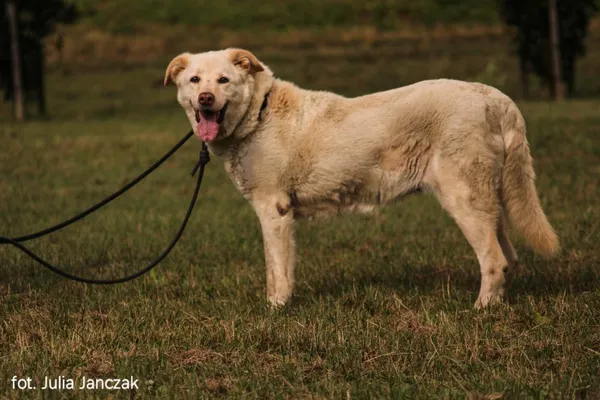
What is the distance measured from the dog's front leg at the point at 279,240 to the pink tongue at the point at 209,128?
69 centimetres

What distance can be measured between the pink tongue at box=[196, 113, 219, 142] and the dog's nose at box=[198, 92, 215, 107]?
0.17 meters

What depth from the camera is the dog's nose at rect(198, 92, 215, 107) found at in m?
6.51

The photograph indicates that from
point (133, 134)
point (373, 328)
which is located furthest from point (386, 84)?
point (373, 328)

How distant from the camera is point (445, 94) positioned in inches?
266

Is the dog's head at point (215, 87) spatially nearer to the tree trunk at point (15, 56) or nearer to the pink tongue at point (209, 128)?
the pink tongue at point (209, 128)

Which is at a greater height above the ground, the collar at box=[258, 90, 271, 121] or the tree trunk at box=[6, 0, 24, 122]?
the collar at box=[258, 90, 271, 121]

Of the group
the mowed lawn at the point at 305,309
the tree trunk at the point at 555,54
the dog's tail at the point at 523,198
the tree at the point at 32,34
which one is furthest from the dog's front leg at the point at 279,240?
the tree trunk at the point at 555,54

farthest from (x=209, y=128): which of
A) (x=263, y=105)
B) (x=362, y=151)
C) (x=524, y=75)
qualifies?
(x=524, y=75)

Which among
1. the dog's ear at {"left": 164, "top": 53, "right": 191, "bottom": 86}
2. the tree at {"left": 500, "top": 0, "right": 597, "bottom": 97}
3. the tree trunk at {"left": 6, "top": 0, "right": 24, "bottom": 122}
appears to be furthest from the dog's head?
the tree at {"left": 500, "top": 0, "right": 597, "bottom": 97}

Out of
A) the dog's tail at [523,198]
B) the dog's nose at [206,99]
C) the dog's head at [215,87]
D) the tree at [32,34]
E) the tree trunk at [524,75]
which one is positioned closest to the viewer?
the dog's nose at [206,99]

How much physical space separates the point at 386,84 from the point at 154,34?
72.3ft

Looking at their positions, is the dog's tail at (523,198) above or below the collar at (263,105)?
below

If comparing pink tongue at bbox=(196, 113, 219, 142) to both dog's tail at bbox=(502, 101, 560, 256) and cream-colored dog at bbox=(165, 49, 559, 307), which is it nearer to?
cream-colored dog at bbox=(165, 49, 559, 307)

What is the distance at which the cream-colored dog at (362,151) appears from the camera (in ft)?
22.0
